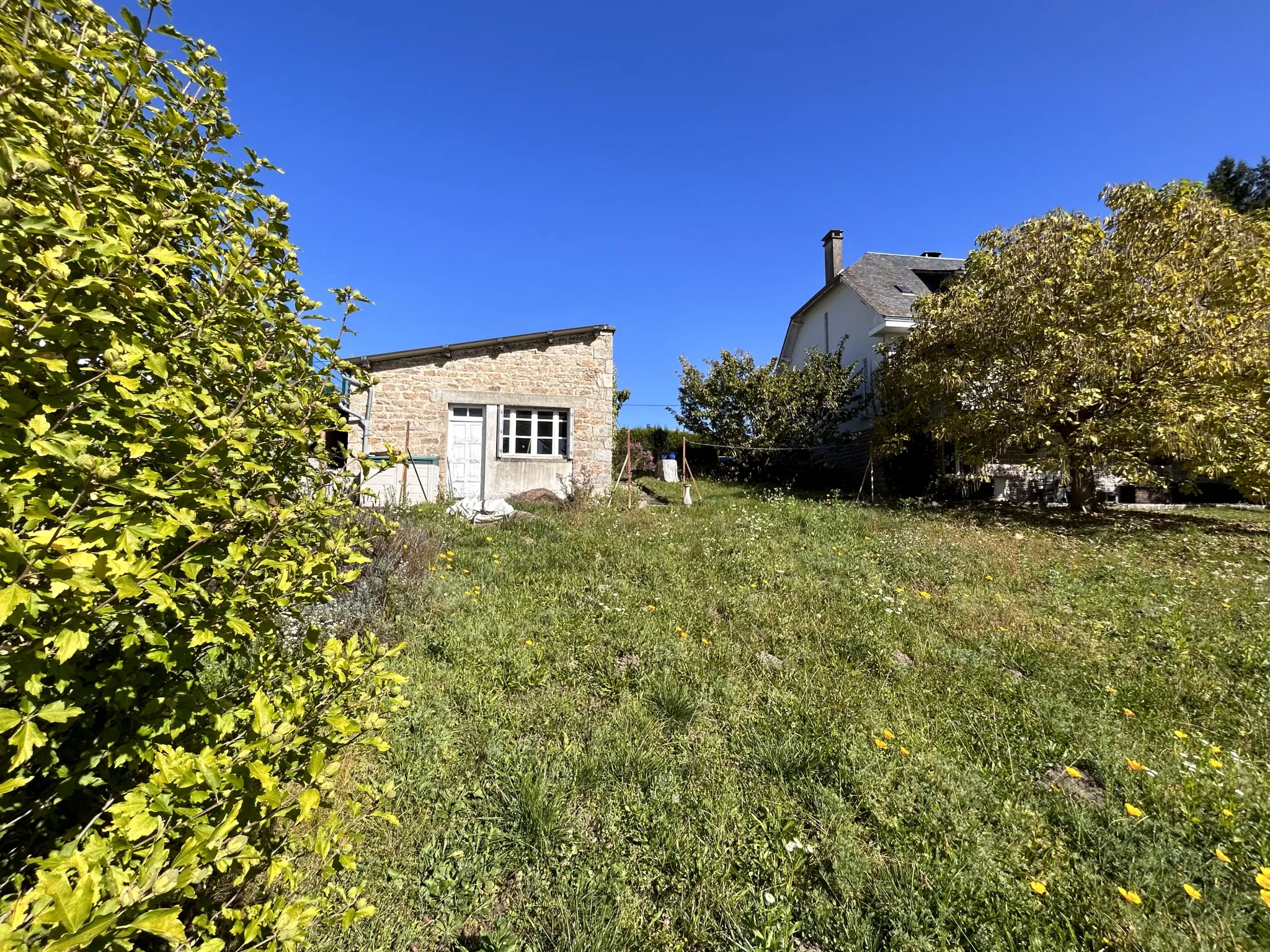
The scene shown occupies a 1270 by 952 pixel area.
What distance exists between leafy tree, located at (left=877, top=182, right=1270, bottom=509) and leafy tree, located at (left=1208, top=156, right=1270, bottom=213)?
35.6 meters

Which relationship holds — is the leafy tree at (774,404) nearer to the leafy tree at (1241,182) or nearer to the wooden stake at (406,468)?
the wooden stake at (406,468)

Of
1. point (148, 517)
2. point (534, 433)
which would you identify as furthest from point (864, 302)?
point (148, 517)

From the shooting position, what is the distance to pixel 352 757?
293 cm

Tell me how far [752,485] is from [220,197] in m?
14.7

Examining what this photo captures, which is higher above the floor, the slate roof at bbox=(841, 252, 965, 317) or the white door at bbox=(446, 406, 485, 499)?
the slate roof at bbox=(841, 252, 965, 317)

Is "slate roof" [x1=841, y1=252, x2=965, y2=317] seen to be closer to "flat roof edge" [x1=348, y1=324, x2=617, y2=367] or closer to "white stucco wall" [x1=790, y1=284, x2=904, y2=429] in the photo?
"white stucco wall" [x1=790, y1=284, x2=904, y2=429]

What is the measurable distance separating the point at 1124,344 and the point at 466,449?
43.8ft

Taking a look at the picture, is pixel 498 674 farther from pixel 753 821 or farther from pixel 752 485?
pixel 752 485

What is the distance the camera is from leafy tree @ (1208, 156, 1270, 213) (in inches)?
1281

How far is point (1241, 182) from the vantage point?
33562 millimetres

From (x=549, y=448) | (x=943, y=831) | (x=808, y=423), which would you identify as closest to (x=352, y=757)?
(x=943, y=831)

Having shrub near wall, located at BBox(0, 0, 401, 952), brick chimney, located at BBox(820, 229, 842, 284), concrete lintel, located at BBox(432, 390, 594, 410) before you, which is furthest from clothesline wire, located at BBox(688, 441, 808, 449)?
shrub near wall, located at BBox(0, 0, 401, 952)

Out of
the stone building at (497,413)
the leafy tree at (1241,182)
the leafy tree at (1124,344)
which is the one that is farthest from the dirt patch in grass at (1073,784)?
the leafy tree at (1241,182)

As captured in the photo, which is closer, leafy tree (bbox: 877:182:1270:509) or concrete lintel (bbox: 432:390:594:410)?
leafy tree (bbox: 877:182:1270:509)
